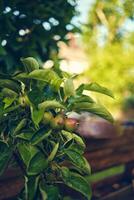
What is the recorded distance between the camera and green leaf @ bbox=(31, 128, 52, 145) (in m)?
1.81

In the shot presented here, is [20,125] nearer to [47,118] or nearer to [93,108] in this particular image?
[47,118]

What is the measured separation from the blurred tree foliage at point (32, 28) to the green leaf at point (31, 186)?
1363 millimetres

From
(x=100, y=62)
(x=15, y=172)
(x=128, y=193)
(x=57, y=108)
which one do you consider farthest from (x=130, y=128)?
(x=100, y=62)

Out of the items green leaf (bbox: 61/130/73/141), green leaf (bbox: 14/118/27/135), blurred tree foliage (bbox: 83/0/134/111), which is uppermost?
blurred tree foliage (bbox: 83/0/134/111)

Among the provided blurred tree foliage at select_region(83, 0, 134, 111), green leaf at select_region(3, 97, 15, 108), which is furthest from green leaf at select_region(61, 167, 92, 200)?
blurred tree foliage at select_region(83, 0, 134, 111)

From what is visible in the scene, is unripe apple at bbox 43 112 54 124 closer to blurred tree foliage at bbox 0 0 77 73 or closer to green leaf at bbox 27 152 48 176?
green leaf at bbox 27 152 48 176

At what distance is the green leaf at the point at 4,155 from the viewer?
6.19 feet

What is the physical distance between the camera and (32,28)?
10.6ft

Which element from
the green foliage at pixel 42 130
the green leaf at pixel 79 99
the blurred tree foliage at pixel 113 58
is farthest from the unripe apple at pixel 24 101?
the blurred tree foliage at pixel 113 58

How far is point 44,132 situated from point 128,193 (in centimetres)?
372

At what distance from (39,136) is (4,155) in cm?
23

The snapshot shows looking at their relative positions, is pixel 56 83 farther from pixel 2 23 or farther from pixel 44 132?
pixel 2 23

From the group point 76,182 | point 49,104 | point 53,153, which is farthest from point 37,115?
point 76,182

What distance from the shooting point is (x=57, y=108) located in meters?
2.02
